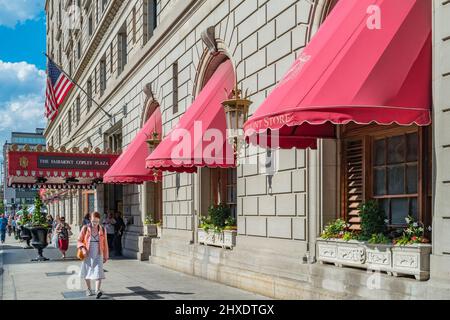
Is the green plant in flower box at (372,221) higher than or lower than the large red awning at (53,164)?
lower

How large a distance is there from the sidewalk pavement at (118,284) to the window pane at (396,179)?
3.69 metres

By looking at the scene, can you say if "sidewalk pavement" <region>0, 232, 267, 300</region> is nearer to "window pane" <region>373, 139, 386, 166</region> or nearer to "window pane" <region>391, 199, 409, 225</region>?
"window pane" <region>391, 199, 409, 225</region>

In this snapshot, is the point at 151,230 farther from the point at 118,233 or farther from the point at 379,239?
the point at 379,239

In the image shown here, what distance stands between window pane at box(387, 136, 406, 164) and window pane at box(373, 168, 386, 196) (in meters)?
0.27

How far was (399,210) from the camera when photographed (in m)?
9.04

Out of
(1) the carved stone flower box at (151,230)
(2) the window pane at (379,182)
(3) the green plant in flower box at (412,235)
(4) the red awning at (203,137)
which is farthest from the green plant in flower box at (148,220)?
(3) the green plant in flower box at (412,235)

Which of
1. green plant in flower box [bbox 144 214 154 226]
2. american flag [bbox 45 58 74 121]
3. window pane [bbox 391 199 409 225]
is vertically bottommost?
green plant in flower box [bbox 144 214 154 226]

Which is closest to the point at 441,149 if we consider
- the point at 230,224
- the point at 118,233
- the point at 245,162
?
the point at 245,162

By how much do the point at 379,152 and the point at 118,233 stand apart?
53.7 ft

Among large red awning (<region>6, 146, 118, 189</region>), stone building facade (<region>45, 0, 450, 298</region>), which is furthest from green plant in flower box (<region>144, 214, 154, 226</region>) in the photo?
large red awning (<region>6, 146, 118, 189</region>)

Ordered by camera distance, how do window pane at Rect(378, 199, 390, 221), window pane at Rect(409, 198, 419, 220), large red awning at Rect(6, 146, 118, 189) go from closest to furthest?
window pane at Rect(409, 198, 419, 220) < window pane at Rect(378, 199, 390, 221) < large red awning at Rect(6, 146, 118, 189)

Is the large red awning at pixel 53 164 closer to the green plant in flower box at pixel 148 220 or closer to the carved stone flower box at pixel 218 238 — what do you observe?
the green plant in flower box at pixel 148 220

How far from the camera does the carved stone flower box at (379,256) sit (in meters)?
7.73

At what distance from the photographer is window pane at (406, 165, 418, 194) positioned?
8.76 m
